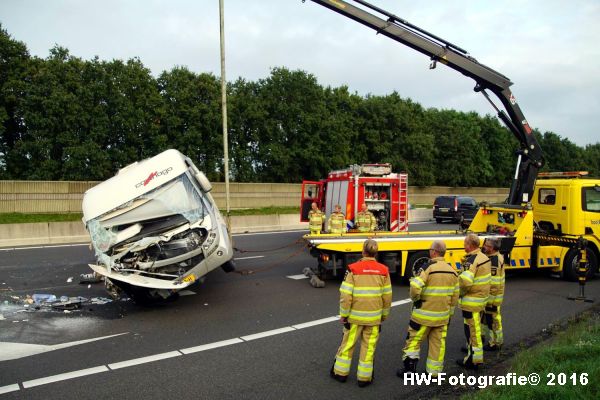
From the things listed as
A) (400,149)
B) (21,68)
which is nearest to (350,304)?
(21,68)

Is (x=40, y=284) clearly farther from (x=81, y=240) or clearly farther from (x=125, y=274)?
(x=81, y=240)

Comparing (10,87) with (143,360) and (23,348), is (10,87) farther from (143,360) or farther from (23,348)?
(143,360)

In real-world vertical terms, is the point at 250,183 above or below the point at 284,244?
above

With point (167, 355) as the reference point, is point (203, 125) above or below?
above

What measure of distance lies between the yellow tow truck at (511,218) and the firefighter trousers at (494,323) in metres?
3.70

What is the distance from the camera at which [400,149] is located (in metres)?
43.3

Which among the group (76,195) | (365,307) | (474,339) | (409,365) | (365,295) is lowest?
(409,365)

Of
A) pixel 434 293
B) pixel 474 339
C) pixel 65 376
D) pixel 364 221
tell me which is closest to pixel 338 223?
pixel 364 221

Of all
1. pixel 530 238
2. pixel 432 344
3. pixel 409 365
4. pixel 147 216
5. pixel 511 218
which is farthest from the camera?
pixel 511 218

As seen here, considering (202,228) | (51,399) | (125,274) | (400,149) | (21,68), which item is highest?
(21,68)

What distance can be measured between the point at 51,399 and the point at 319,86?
108 feet

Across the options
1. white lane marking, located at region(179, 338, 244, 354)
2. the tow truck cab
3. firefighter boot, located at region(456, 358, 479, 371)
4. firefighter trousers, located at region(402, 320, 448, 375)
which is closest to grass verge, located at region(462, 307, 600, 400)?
firefighter boot, located at region(456, 358, 479, 371)

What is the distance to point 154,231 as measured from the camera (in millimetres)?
7938

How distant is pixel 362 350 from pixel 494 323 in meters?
2.18
